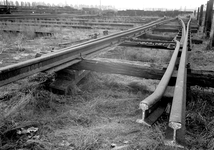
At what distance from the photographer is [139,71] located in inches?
145

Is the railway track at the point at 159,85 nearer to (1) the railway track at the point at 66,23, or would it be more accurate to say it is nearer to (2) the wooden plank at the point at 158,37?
(2) the wooden plank at the point at 158,37

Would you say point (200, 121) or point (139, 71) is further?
point (139, 71)

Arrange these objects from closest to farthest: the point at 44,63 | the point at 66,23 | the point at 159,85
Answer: the point at 159,85 < the point at 44,63 < the point at 66,23

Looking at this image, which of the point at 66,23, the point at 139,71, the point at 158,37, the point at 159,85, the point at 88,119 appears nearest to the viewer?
the point at 159,85

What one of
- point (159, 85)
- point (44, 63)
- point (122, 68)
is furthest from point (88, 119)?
point (122, 68)

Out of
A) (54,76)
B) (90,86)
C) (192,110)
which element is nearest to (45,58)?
(54,76)

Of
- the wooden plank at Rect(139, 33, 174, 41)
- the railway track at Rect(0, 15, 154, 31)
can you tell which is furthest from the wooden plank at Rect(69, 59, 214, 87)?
the railway track at Rect(0, 15, 154, 31)

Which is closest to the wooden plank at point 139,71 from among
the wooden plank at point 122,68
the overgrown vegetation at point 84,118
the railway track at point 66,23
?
the wooden plank at point 122,68

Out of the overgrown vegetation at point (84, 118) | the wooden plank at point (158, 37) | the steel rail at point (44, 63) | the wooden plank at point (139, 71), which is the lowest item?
the overgrown vegetation at point (84, 118)

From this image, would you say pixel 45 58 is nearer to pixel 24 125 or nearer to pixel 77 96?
pixel 77 96

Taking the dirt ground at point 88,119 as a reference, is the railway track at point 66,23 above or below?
above

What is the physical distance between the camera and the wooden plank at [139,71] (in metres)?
3.43

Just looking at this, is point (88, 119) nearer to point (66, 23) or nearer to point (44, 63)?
point (44, 63)

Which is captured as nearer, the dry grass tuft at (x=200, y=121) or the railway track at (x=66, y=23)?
the dry grass tuft at (x=200, y=121)
